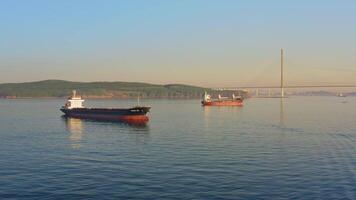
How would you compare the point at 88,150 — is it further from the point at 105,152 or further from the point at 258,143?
the point at 258,143

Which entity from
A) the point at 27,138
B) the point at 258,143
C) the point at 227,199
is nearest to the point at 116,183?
the point at 227,199

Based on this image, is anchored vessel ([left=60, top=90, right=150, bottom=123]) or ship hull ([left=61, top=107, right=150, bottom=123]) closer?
ship hull ([left=61, top=107, right=150, bottom=123])

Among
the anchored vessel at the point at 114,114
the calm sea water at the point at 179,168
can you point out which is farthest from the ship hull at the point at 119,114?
the calm sea water at the point at 179,168

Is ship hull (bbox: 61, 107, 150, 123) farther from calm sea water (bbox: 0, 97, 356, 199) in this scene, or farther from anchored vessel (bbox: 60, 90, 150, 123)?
calm sea water (bbox: 0, 97, 356, 199)

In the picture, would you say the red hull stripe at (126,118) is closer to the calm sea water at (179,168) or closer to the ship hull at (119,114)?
the ship hull at (119,114)

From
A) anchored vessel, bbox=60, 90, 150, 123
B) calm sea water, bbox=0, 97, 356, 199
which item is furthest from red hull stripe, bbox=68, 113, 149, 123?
calm sea water, bbox=0, 97, 356, 199

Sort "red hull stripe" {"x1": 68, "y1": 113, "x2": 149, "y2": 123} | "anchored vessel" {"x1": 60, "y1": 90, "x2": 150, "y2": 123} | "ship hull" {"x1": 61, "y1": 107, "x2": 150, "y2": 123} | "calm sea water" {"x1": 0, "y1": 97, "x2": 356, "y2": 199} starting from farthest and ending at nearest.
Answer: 1. "anchored vessel" {"x1": 60, "y1": 90, "x2": 150, "y2": 123}
2. "ship hull" {"x1": 61, "y1": 107, "x2": 150, "y2": 123}
3. "red hull stripe" {"x1": 68, "y1": 113, "x2": 149, "y2": 123}
4. "calm sea water" {"x1": 0, "y1": 97, "x2": 356, "y2": 199}

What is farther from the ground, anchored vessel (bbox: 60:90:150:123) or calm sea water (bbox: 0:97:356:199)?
→ anchored vessel (bbox: 60:90:150:123)

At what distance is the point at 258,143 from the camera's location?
54.8 m

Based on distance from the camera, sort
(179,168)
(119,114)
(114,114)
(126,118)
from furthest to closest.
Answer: (114,114), (119,114), (126,118), (179,168)

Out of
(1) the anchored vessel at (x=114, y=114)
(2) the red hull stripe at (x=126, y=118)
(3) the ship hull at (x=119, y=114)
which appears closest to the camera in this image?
(2) the red hull stripe at (x=126, y=118)

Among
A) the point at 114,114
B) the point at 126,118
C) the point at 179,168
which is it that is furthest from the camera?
the point at 114,114

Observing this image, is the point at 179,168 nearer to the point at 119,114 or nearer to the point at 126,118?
the point at 126,118

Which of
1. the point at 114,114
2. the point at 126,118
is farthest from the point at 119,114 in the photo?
the point at 126,118
